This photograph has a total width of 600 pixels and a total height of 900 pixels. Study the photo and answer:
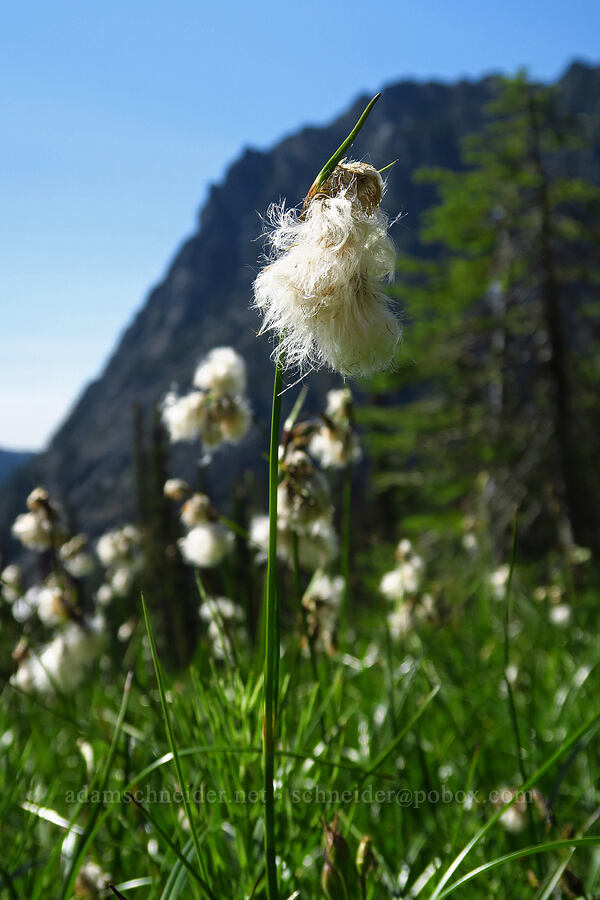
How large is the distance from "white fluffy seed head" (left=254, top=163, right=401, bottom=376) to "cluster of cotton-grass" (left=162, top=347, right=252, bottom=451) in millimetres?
1469

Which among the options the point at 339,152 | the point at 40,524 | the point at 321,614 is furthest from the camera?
the point at 40,524

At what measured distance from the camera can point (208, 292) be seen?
6127 inches

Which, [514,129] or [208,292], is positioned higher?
[208,292]

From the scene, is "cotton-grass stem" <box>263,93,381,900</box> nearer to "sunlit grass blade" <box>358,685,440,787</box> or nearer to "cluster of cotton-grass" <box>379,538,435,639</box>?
"sunlit grass blade" <box>358,685,440,787</box>

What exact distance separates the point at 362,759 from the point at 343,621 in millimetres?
460

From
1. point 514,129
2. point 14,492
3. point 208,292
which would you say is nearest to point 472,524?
point 514,129

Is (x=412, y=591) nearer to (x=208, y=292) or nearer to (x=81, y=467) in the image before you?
(x=81, y=467)

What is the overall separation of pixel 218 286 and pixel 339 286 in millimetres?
161352

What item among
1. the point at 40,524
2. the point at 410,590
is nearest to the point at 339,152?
the point at 40,524

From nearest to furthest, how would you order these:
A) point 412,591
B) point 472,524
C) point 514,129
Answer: point 412,591 → point 472,524 → point 514,129

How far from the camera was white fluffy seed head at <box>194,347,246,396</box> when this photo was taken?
2359 mm

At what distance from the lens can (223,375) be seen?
7.75ft

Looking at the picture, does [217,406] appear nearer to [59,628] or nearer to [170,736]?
[59,628]

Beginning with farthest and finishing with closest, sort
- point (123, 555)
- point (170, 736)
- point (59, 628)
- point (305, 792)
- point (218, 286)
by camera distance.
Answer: point (218, 286) → point (123, 555) → point (59, 628) → point (305, 792) → point (170, 736)
